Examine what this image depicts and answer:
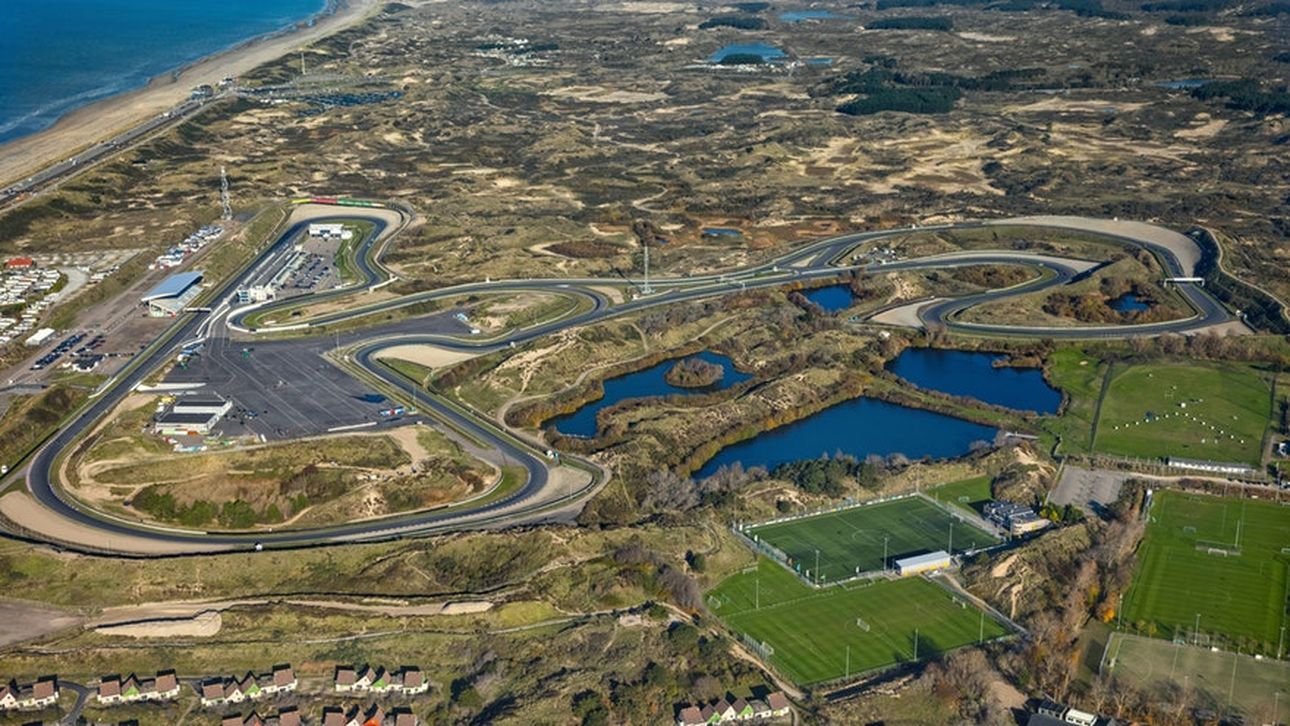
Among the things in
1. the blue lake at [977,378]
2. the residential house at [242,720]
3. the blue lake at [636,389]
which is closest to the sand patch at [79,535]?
the residential house at [242,720]

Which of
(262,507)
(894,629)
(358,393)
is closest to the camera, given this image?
(894,629)

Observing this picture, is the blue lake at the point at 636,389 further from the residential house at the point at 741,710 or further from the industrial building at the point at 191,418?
the residential house at the point at 741,710

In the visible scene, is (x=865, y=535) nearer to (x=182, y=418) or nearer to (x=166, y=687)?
(x=166, y=687)

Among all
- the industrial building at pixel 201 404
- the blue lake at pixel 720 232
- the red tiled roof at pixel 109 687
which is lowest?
the blue lake at pixel 720 232

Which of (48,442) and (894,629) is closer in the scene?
(894,629)

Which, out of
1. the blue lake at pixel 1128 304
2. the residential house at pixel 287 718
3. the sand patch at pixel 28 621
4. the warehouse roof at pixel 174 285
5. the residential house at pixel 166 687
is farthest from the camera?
the blue lake at pixel 1128 304

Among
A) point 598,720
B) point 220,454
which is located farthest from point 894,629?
point 220,454

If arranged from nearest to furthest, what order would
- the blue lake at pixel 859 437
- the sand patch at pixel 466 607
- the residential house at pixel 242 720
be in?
the residential house at pixel 242 720 < the sand patch at pixel 466 607 < the blue lake at pixel 859 437

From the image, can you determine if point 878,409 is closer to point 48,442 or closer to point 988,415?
point 988,415
